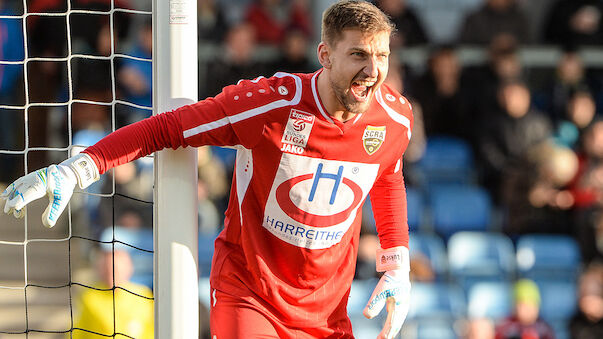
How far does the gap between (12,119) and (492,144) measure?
4560 mm

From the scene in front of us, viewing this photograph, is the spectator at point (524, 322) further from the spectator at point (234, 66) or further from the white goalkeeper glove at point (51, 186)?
the white goalkeeper glove at point (51, 186)

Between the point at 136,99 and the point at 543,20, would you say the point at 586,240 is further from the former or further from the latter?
the point at 136,99

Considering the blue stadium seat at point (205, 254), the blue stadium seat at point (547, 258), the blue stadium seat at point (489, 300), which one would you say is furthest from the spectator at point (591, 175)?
the blue stadium seat at point (205, 254)

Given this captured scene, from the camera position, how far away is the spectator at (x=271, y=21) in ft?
32.1

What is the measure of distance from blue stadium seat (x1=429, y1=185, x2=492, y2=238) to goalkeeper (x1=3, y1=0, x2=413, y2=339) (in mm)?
4672

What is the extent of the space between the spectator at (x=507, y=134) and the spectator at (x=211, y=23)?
285 cm

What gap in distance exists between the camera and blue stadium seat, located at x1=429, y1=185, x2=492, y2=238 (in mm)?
8766

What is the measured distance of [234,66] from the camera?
346 inches

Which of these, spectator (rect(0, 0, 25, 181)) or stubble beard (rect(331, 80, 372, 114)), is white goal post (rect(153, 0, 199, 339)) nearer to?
stubble beard (rect(331, 80, 372, 114))

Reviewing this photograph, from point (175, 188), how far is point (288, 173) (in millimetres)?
537

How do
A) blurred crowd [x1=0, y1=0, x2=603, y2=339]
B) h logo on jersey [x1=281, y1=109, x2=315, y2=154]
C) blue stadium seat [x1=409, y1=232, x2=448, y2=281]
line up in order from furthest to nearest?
blue stadium seat [x1=409, y1=232, x2=448, y2=281], blurred crowd [x1=0, y1=0, x2=603, y2=339], h logo on jersey [x1=281, y1=109, x2=315, y2=154]

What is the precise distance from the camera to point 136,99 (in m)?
7.91

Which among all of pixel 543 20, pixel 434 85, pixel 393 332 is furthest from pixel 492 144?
pixel 393 332

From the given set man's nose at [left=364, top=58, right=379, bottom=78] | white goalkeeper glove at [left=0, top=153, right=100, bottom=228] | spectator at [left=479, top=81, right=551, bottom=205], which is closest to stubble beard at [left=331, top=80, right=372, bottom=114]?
man's nose at [left=364, top=58, right=379, bottom=78]
